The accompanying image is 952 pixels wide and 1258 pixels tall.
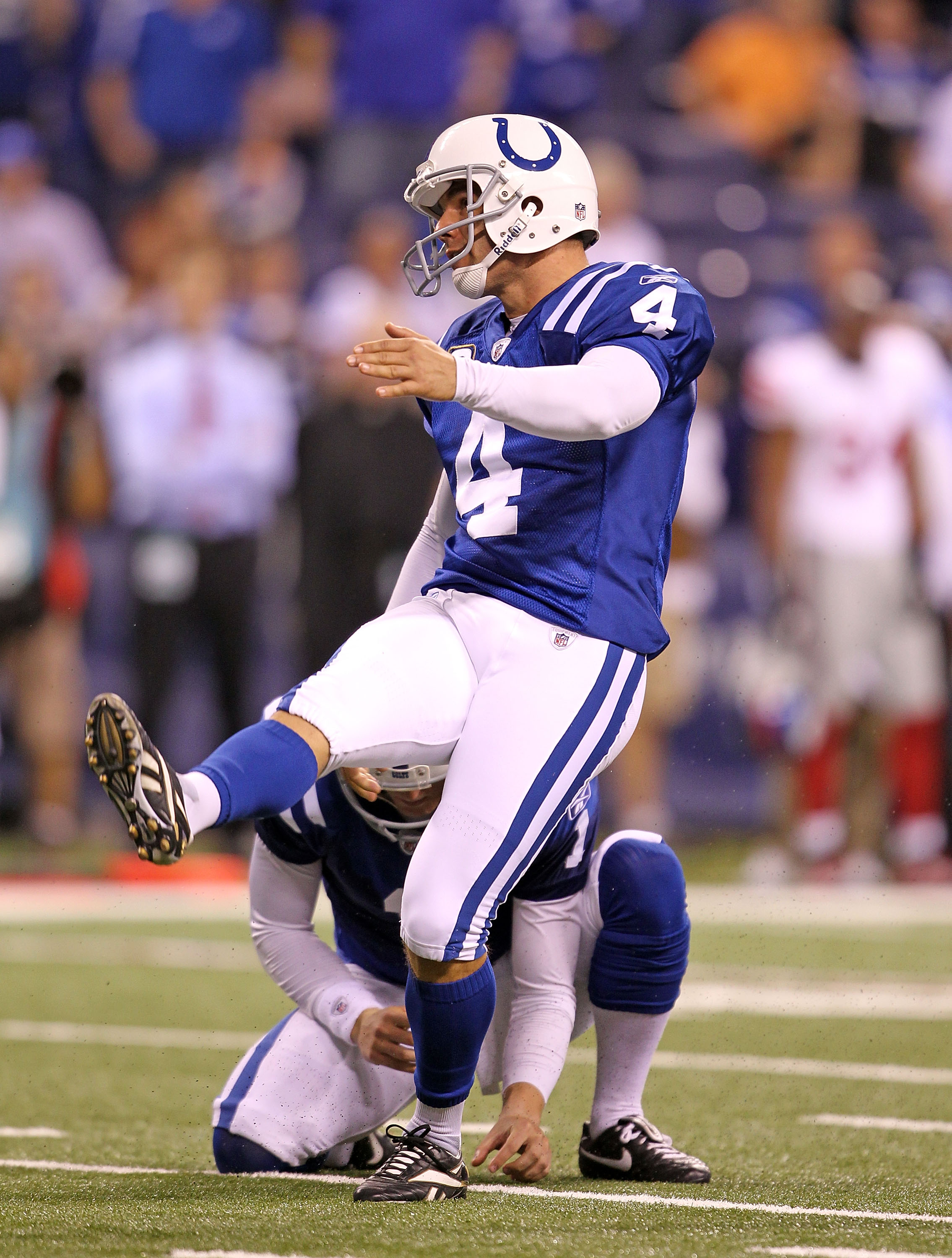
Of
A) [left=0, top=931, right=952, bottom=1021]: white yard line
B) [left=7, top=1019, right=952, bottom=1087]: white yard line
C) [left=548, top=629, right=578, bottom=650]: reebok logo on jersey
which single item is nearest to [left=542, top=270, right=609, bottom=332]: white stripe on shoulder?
[left=548, top=629, right=578, bottom=650]: reebok logo on jersey

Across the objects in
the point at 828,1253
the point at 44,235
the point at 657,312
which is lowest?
the point at 828,1253

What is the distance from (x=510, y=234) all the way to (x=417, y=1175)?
1345 millimetres

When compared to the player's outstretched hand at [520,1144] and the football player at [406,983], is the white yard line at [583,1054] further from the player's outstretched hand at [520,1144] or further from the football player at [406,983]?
the player's outstretched hand at [520,1144]

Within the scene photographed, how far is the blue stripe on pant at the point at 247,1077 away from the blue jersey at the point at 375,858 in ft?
0.63

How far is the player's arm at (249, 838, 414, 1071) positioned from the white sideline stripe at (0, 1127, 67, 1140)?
1.56 feet

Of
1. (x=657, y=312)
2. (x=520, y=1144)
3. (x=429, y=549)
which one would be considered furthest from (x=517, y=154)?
(x=520, y=1144)

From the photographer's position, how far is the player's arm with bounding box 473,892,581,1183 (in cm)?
299

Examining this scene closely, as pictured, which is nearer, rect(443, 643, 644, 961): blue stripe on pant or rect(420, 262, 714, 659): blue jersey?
rect(443, 643, 644, 961): blue stripe on pant

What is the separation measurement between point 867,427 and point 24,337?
3226mm

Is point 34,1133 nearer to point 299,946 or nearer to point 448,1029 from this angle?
point 299,946

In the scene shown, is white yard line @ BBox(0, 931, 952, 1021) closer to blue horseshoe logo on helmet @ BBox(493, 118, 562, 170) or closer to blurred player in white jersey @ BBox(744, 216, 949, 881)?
blurred player in white jersey @ BBox(744, 216, 949, 881)

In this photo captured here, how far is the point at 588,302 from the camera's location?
9.78 ft

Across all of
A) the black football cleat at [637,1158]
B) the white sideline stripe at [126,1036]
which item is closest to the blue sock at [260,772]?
the black football cleat at [637,1158]

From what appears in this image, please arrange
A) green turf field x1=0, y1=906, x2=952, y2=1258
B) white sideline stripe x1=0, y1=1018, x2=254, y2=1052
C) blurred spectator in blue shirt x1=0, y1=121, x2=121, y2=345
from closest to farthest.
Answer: green turf field x1=0, y1=906, x2=952, y2=1258, white sideline stripe x1=0, y1=1018, x2=254, y2=1052, blurred spectator in blue shirt x1=0, y1=121, x2=121, y2=345
